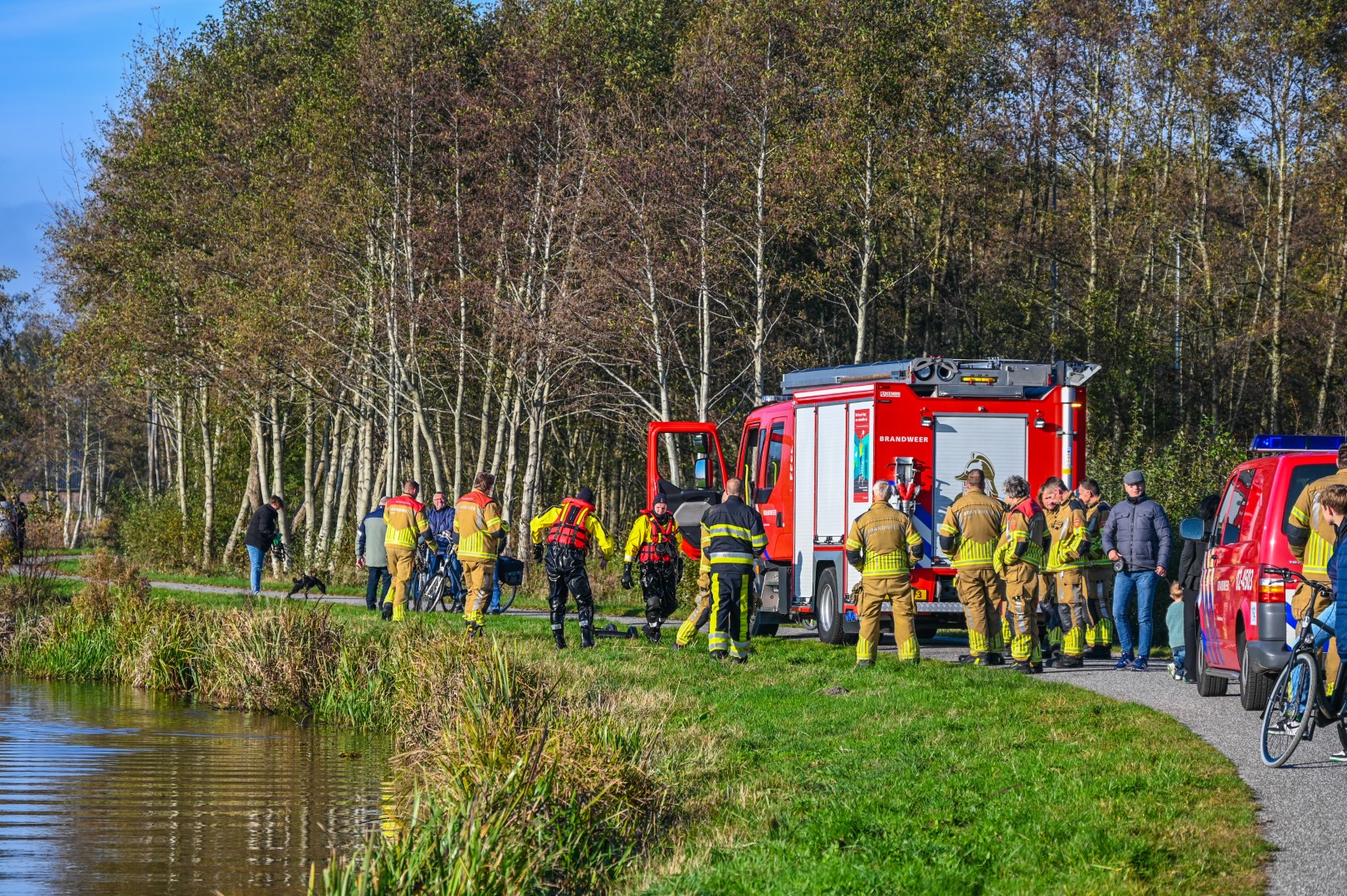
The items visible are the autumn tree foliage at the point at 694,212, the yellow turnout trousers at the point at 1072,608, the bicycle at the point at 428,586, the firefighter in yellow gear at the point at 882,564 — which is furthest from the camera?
the autumn tree foliage at the point at 694,212

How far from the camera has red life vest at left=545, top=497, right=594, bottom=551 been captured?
55.0 ft

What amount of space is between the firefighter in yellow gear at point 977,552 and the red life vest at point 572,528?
12.8 ft

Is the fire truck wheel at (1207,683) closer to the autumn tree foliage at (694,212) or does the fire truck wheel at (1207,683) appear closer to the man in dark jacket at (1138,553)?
the man in dark jacket at (1138,553)

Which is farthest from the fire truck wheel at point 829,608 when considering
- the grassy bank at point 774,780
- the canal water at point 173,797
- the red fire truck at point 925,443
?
the canal water at point 173,797

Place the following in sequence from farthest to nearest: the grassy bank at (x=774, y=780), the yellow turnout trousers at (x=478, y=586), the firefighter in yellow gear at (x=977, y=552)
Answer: the yellow turnout trousers at (x=478, y=586)
the firefighter in yellow gear at (x=977, y=552)
the grassy bank at (x=774, y=780)

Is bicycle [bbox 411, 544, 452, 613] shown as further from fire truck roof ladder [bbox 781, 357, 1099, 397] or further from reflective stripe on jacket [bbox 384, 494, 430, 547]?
fire truck roof ladder [bbox 781, 357, 1099, 397]

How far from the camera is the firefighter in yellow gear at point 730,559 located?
15.7 m

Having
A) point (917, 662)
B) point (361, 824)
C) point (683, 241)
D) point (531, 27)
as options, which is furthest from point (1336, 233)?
point (361, 824)

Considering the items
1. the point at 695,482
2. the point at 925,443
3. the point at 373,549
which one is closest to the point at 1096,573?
the point at 925,443

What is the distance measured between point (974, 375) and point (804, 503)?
102 inches

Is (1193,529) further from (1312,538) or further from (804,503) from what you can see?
(804,503)

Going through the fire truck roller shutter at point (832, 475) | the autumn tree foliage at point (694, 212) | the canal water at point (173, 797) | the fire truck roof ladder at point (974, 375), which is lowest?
the canal water at point (173, 797)

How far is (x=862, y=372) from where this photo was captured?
59.0 feet

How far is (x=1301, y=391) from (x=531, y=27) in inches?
796
